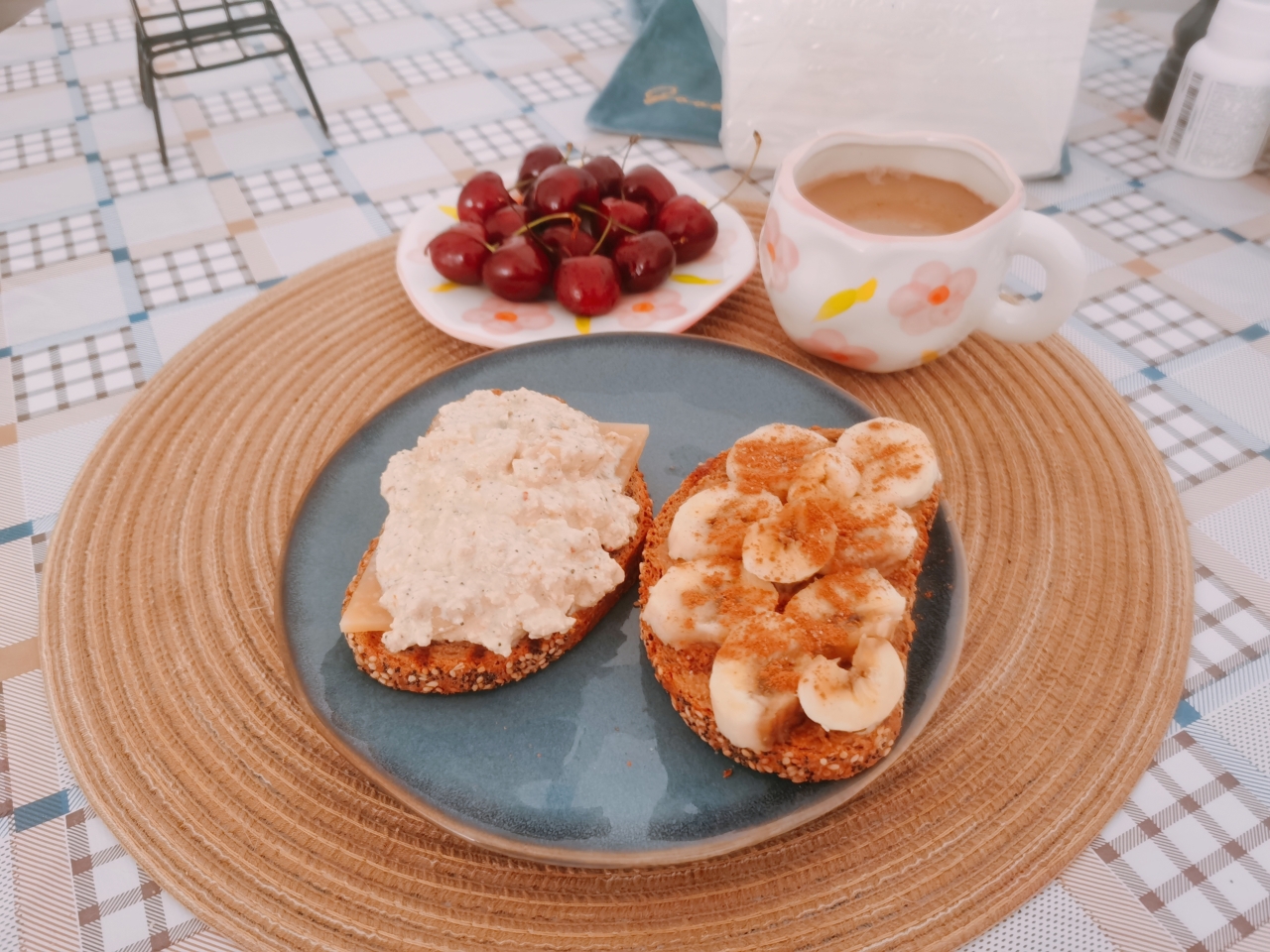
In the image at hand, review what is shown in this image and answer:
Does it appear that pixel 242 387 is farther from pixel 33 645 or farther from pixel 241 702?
pixel 241 702

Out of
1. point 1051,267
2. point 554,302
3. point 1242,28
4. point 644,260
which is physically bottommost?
point 554,302

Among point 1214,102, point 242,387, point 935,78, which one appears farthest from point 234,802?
point 1214,102

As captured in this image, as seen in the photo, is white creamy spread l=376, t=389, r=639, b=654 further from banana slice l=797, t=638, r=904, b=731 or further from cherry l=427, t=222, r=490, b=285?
cherry l=427, t=222, r=490, b=285

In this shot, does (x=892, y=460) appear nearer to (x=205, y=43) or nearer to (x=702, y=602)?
(x=702, y=602)

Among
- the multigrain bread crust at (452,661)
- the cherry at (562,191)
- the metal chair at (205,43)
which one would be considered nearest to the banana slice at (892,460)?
the multigrain bread crust at (452,661)

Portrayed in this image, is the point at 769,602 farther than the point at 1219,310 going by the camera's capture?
No

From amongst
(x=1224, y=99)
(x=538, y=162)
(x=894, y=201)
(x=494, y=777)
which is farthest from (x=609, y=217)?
(x=1224, y=99)

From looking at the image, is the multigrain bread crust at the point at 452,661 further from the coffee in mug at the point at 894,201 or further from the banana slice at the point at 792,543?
the coffee in mug at the point at 894,201
